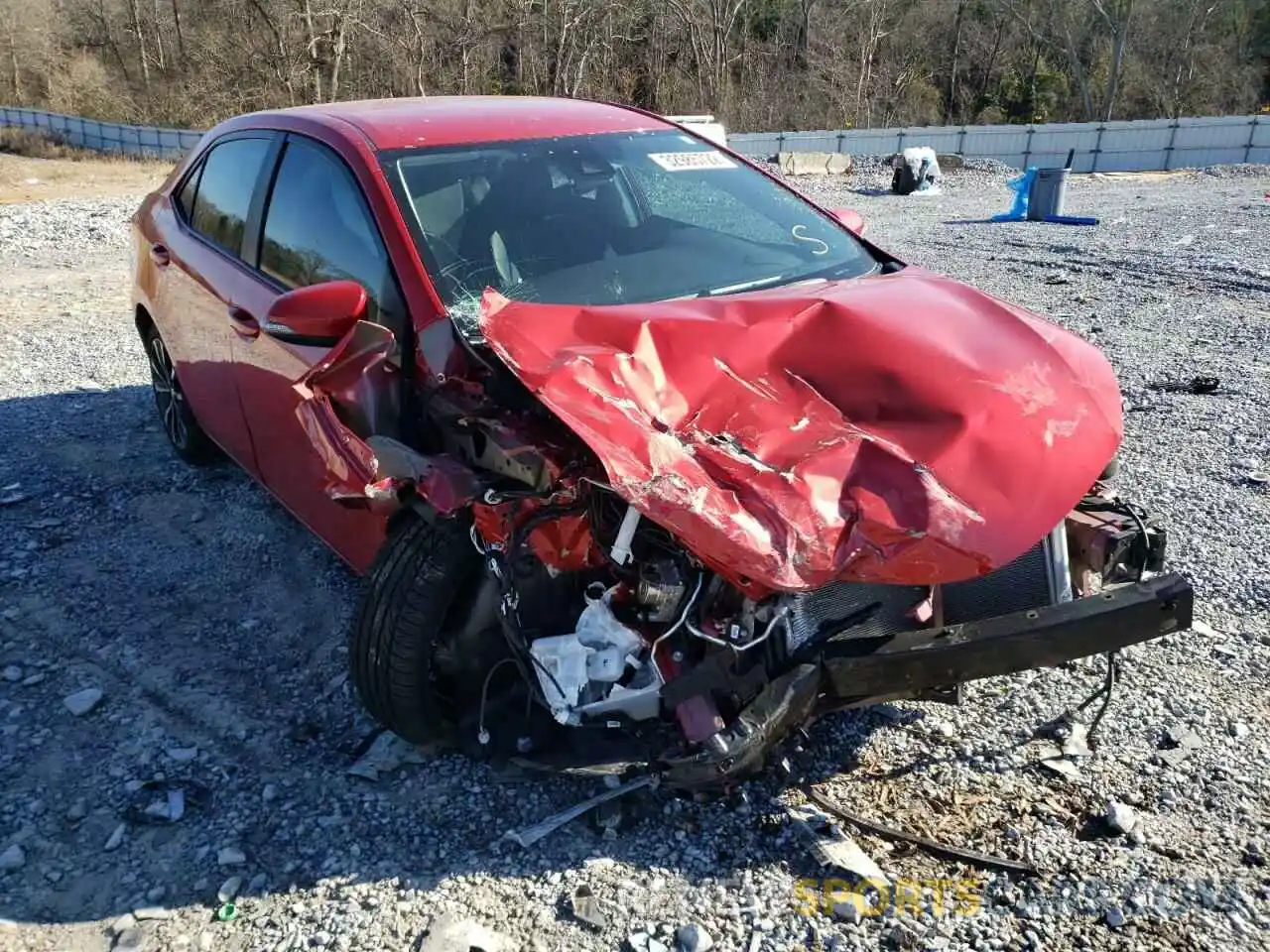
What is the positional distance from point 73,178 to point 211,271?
2031 centimetres

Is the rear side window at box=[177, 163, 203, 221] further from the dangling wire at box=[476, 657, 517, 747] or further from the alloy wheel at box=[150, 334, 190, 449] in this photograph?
the dangling wire at box=[476, 657, 517, 747]

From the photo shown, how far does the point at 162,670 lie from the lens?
3291 mm

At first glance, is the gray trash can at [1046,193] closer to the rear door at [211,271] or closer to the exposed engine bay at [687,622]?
the rear door at [211,271]

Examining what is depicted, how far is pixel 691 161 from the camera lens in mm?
3711

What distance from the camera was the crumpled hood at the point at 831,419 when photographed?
6.55ft

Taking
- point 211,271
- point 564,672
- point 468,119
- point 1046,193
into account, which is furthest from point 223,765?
point 1046,193

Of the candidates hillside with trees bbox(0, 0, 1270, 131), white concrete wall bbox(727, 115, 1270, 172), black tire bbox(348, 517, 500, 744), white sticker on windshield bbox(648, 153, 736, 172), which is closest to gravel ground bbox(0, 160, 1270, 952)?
black tire bbox(348, 517, 500, 744)

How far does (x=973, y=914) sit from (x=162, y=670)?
2629 millimetres

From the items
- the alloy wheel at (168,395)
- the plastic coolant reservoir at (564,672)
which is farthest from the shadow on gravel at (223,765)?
the alloy wheel at (168,395)

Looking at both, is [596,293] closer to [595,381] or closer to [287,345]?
[595,381]

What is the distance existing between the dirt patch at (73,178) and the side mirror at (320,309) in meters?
16.0

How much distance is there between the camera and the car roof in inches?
131

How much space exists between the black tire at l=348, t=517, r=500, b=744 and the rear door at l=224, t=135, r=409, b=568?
22 centimetres

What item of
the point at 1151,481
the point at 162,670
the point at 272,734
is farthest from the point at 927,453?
the point at 1151,481
